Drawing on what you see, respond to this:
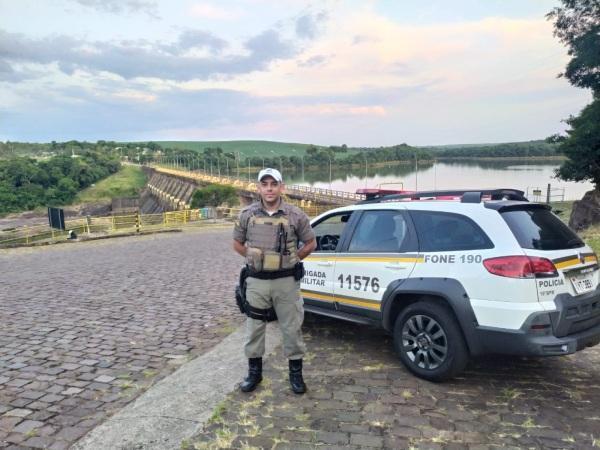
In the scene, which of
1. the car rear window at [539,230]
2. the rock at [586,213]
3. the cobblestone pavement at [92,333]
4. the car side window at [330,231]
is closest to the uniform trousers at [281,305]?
the cobblestone pavement at [92,333]

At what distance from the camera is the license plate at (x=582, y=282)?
12.0ft

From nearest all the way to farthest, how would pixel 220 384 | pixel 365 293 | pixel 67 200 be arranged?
pixel 220 384, pixel 365 293, pixel 67 200

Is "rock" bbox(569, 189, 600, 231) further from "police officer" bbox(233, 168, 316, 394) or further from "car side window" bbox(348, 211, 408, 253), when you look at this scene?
"police officer" bbox(233, 168, 316, 394)

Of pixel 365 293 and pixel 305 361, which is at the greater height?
pixel 365 293

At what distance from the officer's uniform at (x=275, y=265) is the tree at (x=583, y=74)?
79.2ft

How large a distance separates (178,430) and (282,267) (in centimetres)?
146

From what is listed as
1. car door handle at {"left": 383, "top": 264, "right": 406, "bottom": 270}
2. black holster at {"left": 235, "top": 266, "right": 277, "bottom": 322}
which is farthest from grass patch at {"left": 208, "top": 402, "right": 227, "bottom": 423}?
car door handle at {"left": 383, "top": 264, "right": 406, "bottom": 270}

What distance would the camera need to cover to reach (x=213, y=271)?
1059cm

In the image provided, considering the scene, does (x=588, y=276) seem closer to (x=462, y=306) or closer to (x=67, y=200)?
(x=462, y=306)

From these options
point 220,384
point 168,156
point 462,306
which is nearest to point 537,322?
point 462,306

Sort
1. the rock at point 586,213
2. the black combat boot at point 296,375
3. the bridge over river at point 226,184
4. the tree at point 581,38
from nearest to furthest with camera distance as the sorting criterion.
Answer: the black combat boot at point 296,375
the rock at point 586,213
the tree at point 581,38
the bridge over river at point 226,184

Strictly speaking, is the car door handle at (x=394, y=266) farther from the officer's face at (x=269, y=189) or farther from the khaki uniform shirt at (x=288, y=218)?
the officer's face at (x=269, y=189)

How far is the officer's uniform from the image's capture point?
12.0 feet

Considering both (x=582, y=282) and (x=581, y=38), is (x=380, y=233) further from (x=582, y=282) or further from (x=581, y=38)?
(x=581, y=38)
